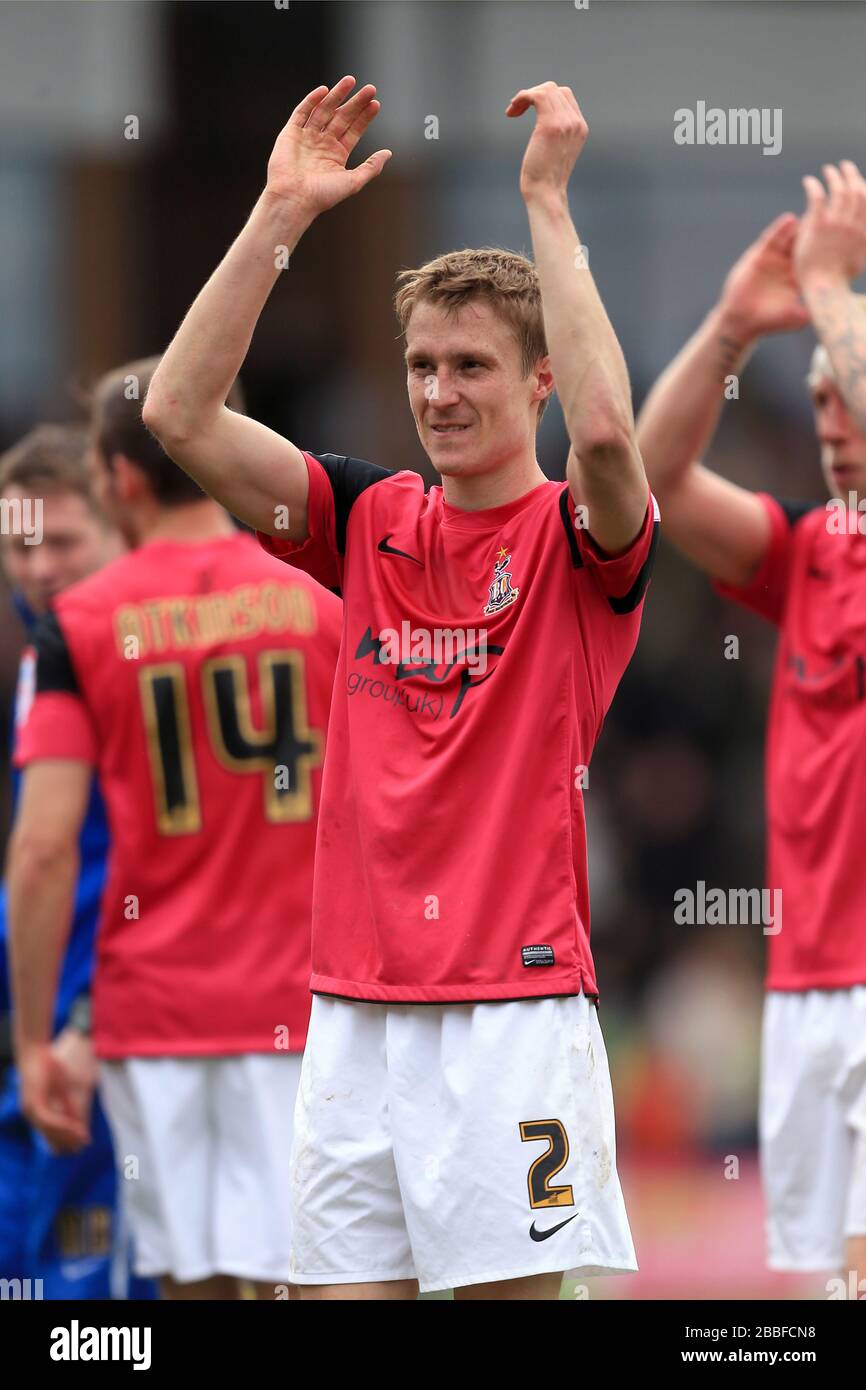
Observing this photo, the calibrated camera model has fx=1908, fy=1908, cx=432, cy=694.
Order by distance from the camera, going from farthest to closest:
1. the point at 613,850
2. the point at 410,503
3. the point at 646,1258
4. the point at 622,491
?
the point at 613,850
the point at 646,1258
the point at 410,503
the point at 622,491

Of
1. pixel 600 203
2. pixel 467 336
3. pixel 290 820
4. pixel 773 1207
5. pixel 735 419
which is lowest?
pixel 773 1207

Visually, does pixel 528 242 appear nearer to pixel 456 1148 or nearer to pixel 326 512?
pixel 326 512

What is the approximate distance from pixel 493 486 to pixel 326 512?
31cm

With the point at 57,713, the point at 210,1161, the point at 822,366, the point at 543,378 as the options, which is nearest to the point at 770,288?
the point at 822,366

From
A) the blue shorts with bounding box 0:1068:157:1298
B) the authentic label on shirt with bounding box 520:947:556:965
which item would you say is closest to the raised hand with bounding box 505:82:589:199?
the authentic label on shirt with bounding box 520:947:556:965

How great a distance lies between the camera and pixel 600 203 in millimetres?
11766

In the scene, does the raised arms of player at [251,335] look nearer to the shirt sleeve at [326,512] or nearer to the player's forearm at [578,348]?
the shirt sleeve at [326,512]

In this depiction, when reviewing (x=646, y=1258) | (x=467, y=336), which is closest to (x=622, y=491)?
(x=467, y=336)

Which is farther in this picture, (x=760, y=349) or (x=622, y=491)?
(x=760, y=349)

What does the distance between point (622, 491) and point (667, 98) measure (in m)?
9.45

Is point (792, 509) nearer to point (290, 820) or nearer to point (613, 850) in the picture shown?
point (290, 820)

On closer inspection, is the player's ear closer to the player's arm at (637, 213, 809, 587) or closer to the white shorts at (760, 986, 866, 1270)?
the player's arm at (637, 213, 809, 587)

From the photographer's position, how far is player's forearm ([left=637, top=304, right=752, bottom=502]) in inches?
196

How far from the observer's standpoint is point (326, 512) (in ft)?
11.3
